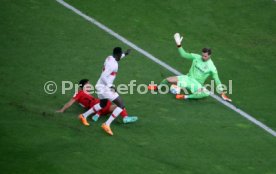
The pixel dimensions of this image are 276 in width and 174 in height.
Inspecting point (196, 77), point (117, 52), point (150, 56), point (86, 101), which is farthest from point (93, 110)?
point (150, 56)

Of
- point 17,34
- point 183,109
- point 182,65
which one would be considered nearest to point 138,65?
point 182,65

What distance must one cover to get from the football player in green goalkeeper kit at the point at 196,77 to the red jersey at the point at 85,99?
213 centimetres

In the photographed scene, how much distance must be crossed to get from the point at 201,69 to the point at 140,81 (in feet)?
5.87

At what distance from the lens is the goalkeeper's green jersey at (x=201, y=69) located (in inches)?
632

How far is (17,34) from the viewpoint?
18.1 m

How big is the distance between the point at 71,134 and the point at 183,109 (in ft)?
11.3

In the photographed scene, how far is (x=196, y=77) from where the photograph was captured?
1634 cm

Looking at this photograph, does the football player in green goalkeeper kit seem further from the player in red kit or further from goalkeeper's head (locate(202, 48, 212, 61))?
the player in red kit

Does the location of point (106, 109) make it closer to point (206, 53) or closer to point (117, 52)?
point (117, 52)

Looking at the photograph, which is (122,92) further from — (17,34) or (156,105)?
(17,34)

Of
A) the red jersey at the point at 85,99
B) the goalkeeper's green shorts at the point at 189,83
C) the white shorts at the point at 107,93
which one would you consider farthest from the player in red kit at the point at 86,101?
the goalkeeper's green shorts at the point at 189,83

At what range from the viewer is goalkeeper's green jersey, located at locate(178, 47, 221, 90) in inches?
632

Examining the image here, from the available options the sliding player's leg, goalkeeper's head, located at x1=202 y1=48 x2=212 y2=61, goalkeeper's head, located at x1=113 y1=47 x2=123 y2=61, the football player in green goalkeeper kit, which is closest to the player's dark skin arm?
the sliding player's leg

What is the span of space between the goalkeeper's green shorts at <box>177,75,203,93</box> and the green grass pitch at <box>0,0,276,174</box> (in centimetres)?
39
